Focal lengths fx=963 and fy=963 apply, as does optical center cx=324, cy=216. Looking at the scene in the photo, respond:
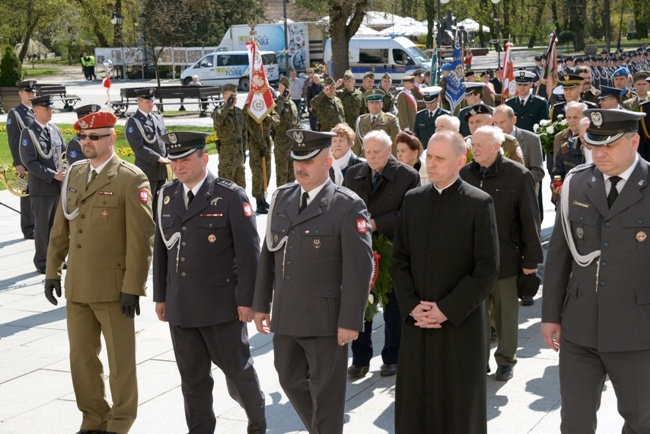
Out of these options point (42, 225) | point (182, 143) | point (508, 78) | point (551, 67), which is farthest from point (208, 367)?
point (508, 78)

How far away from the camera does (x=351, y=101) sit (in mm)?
20984

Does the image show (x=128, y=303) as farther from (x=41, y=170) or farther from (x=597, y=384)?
(x=41, y=170)

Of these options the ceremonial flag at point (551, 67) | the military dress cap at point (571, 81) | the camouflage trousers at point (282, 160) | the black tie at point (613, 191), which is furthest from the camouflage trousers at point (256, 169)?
the black tie at point (613, 191)

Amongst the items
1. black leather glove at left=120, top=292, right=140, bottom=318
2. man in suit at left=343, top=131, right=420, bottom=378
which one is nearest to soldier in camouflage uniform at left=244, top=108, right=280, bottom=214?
man in suit at left=343, top=131, right=420, bottom=378

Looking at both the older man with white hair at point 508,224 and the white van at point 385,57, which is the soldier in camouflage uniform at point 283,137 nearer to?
the older man with white hair at point 508,224

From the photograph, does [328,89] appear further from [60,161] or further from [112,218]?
[112,218]

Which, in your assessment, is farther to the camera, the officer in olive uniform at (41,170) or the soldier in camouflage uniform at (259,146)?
the soldier in camouflage uniform at (259,146)

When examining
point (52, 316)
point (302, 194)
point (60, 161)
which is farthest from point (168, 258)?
point (60, 161)

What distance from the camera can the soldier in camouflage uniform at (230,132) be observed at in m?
15.7

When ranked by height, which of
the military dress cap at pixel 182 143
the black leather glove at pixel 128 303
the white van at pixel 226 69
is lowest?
the black leather glove at pixel 128 303

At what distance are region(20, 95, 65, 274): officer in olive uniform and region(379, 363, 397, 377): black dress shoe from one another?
5.84 metres

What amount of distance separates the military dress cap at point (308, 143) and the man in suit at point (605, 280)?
1491 millimetres

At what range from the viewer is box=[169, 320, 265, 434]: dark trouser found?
245 inches

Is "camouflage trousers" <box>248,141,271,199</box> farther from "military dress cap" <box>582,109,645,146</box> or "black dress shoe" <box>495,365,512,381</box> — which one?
"military dress cap" <box>582,109,645,146</box>
